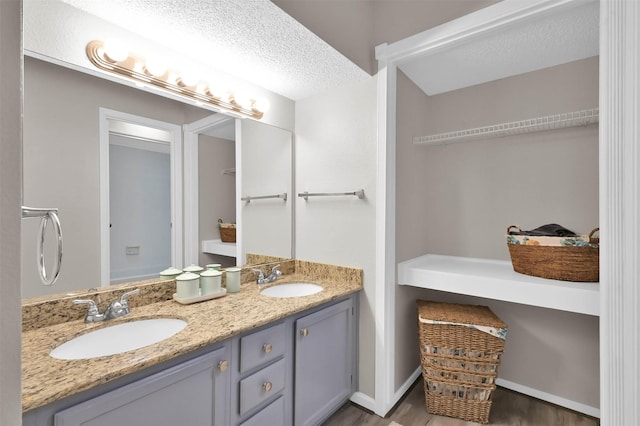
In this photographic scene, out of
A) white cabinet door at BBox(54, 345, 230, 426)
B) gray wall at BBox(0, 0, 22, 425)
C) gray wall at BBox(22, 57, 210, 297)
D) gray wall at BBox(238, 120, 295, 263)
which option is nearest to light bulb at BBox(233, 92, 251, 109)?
gray wall at BBox(238, 120, 295, 263)

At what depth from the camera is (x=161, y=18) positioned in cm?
133

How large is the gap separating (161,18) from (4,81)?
1211 millimetres

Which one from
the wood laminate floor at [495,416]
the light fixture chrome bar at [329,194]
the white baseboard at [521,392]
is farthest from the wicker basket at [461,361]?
the light fixture chrome bar at [329,194]

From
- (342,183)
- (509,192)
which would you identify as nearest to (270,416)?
(342,183)

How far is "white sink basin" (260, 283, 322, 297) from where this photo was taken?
194cm

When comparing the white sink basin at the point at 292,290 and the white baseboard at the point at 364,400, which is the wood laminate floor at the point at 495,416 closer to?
the white baseboard at the point at 364,400

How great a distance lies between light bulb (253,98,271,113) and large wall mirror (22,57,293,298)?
98 mm

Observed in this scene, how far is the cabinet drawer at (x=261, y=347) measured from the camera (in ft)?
4.22

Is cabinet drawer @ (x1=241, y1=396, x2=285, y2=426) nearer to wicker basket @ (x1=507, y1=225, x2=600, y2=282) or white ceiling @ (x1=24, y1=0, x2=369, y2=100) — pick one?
wicker basket @ (x1=507, y1=225, x2=600, y2=282)

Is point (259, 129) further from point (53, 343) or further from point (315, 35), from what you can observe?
point (53, 343)

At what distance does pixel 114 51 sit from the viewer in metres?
1.32

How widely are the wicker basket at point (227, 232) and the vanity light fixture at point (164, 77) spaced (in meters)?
0.72

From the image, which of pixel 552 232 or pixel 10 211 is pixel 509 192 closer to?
pixel 552 232

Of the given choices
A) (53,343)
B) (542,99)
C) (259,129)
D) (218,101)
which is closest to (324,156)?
(259,129)
